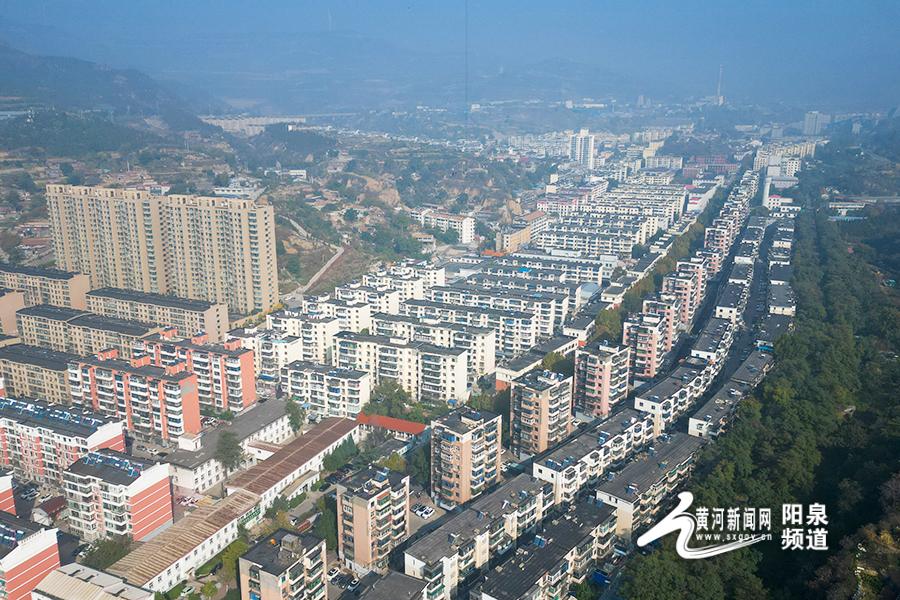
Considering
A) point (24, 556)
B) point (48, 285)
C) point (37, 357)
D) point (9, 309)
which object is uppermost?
point (48, 285)

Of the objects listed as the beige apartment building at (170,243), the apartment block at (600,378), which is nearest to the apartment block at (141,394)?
the beige apartment building at (170,243)

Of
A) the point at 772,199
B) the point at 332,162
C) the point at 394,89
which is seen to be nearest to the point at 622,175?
the point at 772,199

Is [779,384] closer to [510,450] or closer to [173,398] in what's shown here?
[510,450]

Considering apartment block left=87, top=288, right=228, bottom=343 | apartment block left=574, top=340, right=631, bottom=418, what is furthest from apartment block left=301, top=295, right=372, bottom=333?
apartment block left=574, top=340, right=631, bottom=418

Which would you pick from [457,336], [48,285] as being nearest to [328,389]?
[457,336]

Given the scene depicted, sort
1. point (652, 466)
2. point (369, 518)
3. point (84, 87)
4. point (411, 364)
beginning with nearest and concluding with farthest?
1. point (369, 518)
2. point (652, 466)
3. point (411, 364)
4. point (84, 87)

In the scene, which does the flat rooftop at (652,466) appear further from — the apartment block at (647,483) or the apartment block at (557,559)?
the apartment block at (557,559)

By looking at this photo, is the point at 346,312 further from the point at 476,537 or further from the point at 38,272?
the point at 476,537
